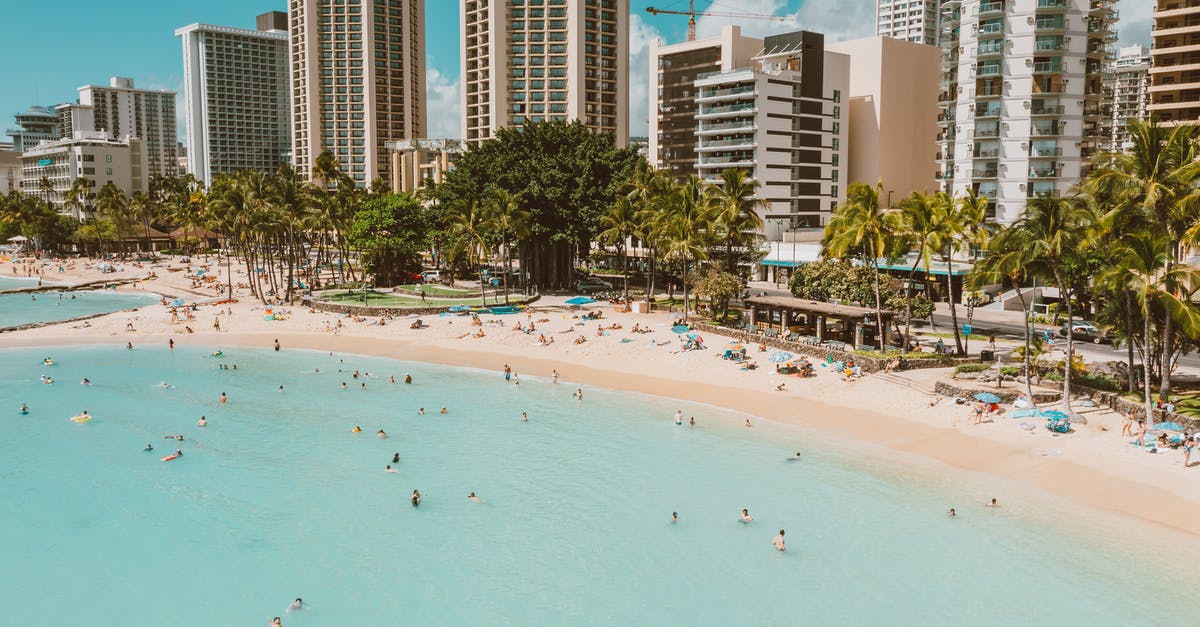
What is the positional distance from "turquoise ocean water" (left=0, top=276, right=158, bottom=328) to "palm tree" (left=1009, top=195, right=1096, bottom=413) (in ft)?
286

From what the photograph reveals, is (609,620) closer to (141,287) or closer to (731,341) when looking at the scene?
(731,341)

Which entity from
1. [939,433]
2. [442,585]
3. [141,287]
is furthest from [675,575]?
[141,287]

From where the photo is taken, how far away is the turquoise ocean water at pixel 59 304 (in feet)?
283

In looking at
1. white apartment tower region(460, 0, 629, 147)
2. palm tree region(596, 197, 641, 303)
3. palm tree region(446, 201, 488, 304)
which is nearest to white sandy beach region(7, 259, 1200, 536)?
palm tree region(596, 197, 641, 303)

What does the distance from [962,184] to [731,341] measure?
45872mm

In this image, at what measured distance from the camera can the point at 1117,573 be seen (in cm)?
2834

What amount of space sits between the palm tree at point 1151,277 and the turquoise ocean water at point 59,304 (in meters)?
90.9

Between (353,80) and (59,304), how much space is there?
97.2 m

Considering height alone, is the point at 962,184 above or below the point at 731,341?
above

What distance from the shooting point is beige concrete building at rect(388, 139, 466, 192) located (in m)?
158

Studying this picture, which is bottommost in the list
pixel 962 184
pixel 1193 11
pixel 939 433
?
pixel 939 433

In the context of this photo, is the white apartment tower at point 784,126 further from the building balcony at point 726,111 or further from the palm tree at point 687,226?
the palm tree at point 687,226

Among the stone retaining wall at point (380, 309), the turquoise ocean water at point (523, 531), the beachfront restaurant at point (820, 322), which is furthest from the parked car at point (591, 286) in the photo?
the turquoise ocean water at point (523, 531)

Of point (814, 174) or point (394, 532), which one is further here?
point (814, 174)
